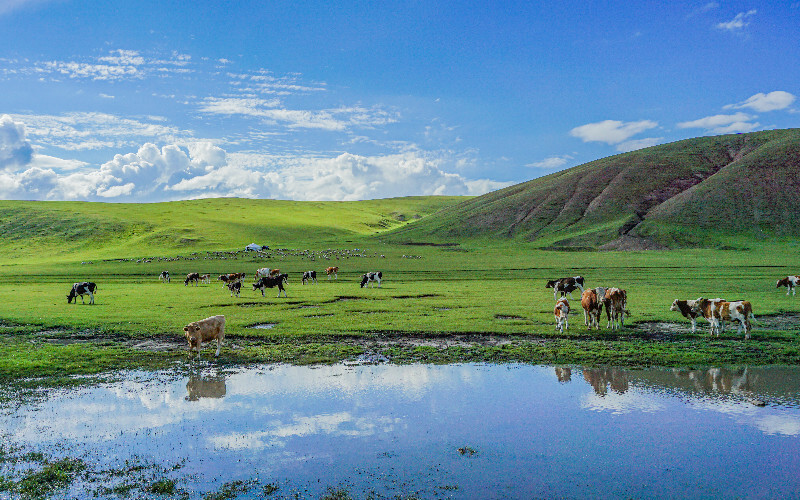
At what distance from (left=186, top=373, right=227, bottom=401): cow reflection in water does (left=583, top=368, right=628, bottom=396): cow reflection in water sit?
12.1m

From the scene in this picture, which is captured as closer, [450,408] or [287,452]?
[287,452]

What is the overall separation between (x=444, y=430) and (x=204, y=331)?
1278 centimetres

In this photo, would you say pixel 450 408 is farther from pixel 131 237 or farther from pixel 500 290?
pixel 131 237

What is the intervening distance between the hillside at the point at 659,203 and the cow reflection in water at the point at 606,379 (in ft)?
334

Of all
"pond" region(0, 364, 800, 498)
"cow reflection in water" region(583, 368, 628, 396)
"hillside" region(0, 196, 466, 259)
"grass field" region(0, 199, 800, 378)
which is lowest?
"pond" region(0, 364, 800, 498)

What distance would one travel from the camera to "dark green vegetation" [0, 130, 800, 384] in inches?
856

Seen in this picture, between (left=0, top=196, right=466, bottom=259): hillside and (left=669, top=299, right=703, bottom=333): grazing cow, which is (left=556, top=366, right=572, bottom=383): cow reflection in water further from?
(left=0, top=196, right=466, bottom=259): hillside

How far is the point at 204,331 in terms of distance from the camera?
21.8 meters

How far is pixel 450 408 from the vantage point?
14.9 meters

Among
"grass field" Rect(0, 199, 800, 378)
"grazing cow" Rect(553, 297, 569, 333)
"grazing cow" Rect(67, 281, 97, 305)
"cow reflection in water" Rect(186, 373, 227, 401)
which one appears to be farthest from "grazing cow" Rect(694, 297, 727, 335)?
"grazing cow" Rect(67, 281, 97, 305)

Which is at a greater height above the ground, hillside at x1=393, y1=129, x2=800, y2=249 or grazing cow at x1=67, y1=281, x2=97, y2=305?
hillside at x1=393, y1=129, x2=800, y2=249

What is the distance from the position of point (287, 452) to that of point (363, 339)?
12578mm

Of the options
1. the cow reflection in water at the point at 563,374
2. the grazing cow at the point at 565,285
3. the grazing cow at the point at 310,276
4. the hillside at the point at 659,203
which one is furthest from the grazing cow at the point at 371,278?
the hillside at the point at 659,203

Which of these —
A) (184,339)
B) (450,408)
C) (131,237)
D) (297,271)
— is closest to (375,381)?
(450,408)
